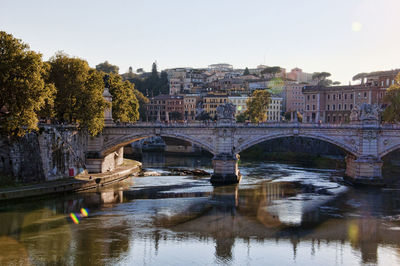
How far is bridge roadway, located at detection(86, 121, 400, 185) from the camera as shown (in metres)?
46.3

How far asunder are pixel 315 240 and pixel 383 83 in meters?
63.7

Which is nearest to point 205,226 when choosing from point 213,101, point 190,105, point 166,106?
point 213,101

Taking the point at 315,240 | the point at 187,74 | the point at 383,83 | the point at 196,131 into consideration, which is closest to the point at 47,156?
the point at 196,131

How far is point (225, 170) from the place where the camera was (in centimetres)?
4669

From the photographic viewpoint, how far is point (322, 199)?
39.9 m

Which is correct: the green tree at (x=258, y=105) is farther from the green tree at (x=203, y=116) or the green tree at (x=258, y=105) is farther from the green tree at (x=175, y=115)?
the green tree at (x=175, y=115)

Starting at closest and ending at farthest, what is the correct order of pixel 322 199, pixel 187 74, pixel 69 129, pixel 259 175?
pixel 322 199 → pixel 69 129 → pixel 259 175 → pixel 187 74

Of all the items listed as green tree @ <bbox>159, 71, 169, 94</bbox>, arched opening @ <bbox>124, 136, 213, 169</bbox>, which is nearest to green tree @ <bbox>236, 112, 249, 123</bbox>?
arched opening @ <bbox>124, 136, 213, 169</bbox>

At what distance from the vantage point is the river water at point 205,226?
24.5 m

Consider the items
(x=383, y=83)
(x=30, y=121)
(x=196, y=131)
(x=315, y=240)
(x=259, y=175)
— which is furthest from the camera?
→ (x=383, y=83)

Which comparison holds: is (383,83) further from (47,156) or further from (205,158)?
(47,156)

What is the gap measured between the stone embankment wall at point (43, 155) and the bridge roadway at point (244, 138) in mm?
3367

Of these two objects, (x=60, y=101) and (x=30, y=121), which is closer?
(x=30, y=121)

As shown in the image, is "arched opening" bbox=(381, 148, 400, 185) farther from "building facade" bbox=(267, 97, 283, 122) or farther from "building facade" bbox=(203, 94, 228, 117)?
"building facade" bbox=(203, 94, 228, 117)
